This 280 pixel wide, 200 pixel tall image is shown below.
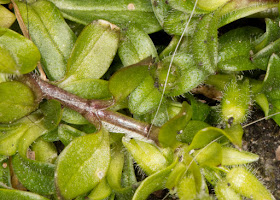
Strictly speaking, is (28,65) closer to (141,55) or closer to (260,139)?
(141,55)

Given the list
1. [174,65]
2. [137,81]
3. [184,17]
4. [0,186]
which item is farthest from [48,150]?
[184,17]

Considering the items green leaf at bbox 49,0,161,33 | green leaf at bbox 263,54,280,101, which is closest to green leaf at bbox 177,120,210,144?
green leaf at bbox 263,54,280,101

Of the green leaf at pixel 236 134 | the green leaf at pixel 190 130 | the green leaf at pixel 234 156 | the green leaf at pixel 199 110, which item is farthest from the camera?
the green leaf at pixel 199 110

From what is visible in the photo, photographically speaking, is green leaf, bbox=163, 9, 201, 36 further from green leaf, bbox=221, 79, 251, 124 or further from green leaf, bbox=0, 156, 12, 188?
green leaf, bbox=0, 156, 12, 188

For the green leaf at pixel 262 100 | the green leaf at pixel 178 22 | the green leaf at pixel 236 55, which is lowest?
the green leaf at pixel 262 100

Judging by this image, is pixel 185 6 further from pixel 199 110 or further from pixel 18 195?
pixel 18 195

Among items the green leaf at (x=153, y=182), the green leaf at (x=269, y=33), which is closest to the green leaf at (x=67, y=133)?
the green leaf at (x=153, y=182)

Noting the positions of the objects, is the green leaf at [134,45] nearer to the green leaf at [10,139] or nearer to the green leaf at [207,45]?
the green leaf at [207,45]
